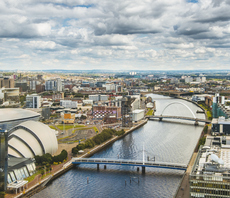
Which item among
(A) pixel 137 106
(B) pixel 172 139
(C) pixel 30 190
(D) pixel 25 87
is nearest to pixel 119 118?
(A) pixel 137 106

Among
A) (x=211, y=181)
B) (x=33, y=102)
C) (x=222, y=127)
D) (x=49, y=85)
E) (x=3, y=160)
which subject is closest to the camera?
(x=211, y=181)

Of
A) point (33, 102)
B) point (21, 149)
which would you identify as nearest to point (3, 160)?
point (21, 149)

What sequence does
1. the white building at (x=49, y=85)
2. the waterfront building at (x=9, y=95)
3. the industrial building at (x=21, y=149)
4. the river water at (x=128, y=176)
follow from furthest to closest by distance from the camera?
the white building at (x=49, y=85) → the waterfront building at (x=9, y=95) → the river water at (x=128, y=176) → the industrial building at (x=21, y=149)

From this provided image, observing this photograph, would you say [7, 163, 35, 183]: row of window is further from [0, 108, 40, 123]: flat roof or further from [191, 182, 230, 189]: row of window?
[0, 108, 40, 123]: flat roof

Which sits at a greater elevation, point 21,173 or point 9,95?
point 9,95

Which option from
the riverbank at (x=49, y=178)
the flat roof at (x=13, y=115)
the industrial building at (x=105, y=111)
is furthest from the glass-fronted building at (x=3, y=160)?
the industrial building at (x=105, y=111)

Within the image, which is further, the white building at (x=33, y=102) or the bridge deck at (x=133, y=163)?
the white building at (x=33, y=102)

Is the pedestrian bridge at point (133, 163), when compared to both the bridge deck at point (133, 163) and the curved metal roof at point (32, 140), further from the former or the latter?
the curved metal roof at point (32, 140)

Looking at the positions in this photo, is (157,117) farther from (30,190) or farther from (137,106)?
(30,190)

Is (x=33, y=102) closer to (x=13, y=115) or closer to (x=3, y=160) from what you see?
(x=13, y=115)

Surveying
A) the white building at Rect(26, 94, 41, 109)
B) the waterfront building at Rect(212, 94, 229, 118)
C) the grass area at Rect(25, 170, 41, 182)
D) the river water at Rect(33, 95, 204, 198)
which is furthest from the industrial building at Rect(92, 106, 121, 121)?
the grass area at Rect(25, 170, 41, 182)

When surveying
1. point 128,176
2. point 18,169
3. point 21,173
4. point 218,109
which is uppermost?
point 218,109
